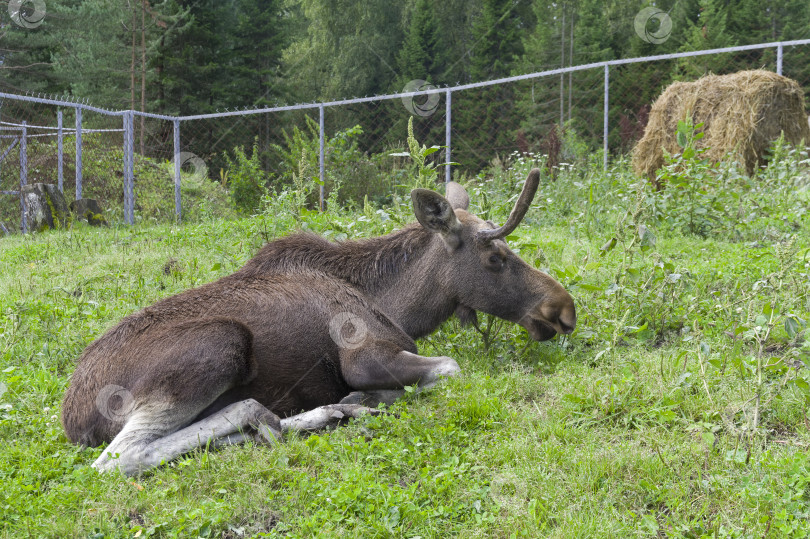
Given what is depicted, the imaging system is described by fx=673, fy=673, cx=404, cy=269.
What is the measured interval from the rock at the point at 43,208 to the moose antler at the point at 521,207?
9701 millimetres

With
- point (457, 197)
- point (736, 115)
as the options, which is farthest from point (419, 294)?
point (736, 115)

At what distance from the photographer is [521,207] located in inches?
178

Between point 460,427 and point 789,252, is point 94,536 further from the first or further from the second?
point 789,252

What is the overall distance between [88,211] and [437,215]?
10.1 meters

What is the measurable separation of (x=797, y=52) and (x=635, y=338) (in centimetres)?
2506

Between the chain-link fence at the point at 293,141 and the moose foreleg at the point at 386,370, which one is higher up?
the chain-link fence at the point at 293,141

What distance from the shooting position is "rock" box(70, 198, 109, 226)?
1257 centimetres

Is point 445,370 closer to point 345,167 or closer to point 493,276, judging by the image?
point 493,276

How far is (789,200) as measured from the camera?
8539 millimetres

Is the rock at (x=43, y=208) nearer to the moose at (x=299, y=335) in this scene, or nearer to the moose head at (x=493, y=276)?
the moose at (x=299, y=335)

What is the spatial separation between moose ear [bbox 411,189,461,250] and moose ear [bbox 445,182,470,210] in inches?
20.9

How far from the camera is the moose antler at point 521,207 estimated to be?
14.6 ft

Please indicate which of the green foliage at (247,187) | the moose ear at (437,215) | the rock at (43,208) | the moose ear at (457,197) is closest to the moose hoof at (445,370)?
the moose ear at (437,215)

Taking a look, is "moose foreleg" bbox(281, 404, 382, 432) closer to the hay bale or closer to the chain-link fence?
the chain-link fence
